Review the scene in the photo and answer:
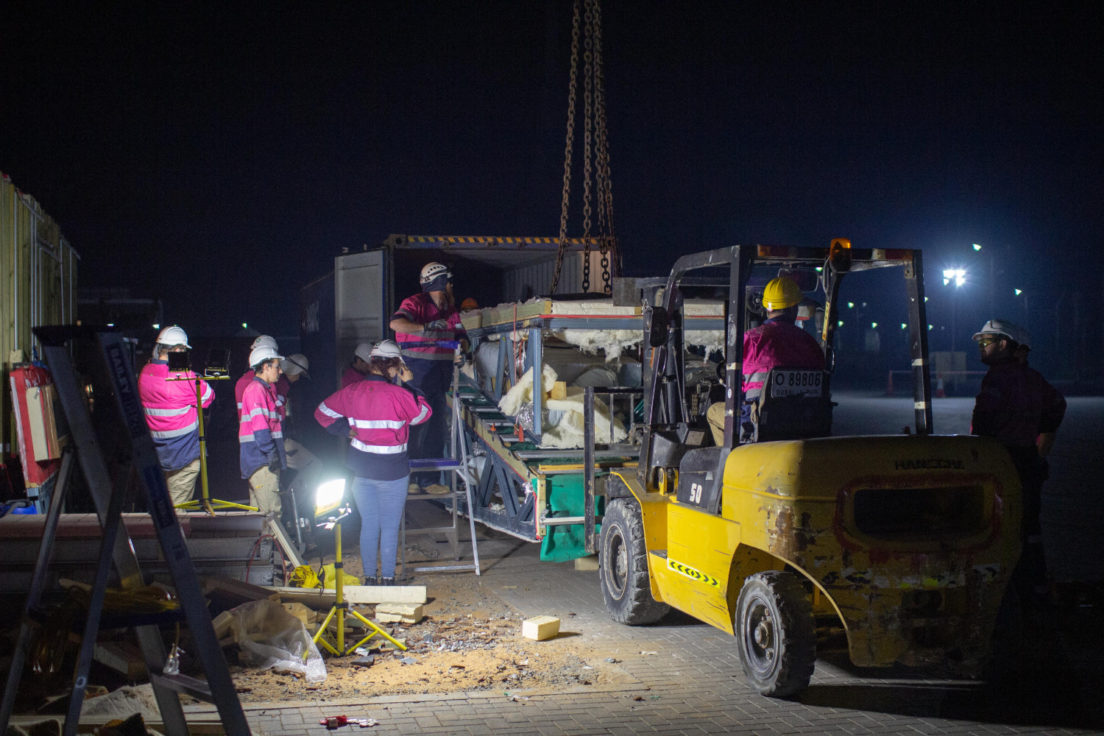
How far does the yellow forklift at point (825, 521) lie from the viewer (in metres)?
4.95

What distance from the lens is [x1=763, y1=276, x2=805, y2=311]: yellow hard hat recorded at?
598 cm

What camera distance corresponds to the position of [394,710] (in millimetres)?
5043

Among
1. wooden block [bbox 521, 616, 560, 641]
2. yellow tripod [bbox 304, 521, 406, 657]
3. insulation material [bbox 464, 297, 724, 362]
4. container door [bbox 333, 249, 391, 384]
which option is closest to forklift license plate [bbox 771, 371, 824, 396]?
wooden block [bbox 521, 616, 560, 641]

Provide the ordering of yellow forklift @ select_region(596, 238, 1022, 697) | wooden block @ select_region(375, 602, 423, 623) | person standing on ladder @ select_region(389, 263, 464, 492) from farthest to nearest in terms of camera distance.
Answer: person standing on ladder @ select_region(389, 263, 464, 492) < wooden block @ select_region(375, 602, 423, 623) < yellow forklift @ select_region(596, 238, 1022, 697)

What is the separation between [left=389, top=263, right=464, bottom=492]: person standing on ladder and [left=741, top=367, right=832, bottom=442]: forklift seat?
5.67 m

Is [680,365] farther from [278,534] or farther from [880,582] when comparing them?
[278,534]

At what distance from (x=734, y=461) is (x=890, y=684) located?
5.33ft

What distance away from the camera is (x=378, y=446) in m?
7.76

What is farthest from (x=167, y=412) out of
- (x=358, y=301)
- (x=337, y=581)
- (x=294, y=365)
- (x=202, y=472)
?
(x=358, y=301)

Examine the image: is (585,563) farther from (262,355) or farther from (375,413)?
(262,355)

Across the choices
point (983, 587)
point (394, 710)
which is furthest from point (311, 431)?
point (983, 587)

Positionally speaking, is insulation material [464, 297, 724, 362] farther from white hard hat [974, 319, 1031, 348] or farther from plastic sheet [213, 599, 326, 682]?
plastic sheet [213, 599, 326, 682]

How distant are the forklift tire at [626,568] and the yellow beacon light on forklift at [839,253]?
2.23m

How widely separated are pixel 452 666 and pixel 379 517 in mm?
2178
